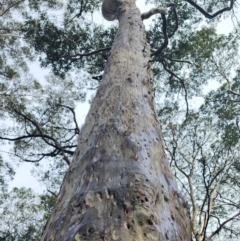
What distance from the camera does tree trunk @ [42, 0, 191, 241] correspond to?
1066 mm

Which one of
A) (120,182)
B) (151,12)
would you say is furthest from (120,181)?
(151,12)

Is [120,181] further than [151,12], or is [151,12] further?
[151,12]

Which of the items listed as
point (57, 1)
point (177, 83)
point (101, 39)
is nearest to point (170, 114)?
point (177, 83)

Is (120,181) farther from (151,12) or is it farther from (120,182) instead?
(151,12)

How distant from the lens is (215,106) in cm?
891

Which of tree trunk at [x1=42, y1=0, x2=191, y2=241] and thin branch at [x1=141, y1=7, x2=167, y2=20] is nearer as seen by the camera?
tree trunk at [x1=42, y1=0, x2=191, y2=241]

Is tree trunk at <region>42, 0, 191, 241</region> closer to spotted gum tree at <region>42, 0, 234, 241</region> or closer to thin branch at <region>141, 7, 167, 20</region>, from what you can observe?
spotted gum tree at <region>42, 0, 234, 241</region>

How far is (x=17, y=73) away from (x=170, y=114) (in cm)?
451

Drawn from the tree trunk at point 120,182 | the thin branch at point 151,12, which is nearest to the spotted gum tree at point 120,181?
the tree trunk at point 120,182

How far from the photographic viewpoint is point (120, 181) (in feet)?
4.00

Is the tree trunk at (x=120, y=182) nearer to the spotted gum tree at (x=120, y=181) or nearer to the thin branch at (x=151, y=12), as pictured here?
the spotted gum tree at (x=120, y=181)

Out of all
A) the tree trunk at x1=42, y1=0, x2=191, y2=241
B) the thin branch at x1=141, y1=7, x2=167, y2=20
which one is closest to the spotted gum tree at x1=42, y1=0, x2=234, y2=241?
the tree trunk at x1=42, y1=0, x2=191, y2=241

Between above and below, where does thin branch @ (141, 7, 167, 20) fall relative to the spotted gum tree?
above

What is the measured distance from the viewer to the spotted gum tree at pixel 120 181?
1.07 metres
